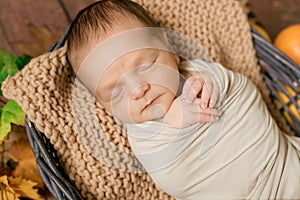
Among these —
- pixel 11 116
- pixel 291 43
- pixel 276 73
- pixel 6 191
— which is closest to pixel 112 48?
pixel 11 116

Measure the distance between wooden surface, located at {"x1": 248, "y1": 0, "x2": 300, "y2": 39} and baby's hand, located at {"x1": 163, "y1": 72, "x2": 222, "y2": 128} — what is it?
34.0 inches

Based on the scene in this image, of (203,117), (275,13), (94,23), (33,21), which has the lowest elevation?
(275,13)

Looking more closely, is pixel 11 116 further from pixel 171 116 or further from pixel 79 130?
pixel 171 116

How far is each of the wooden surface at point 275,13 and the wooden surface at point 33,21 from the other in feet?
2.29

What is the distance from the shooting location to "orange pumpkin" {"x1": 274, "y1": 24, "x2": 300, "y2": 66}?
4.94 feet

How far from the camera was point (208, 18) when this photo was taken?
1.35 metres

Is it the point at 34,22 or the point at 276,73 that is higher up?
the point at 34,22

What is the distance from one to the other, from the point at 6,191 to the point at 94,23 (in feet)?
1.52

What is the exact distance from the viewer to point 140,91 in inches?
41.2

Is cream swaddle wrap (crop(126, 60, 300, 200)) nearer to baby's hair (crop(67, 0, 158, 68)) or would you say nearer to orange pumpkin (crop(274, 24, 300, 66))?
baby's hair (crop(67, 0, 158, 68))

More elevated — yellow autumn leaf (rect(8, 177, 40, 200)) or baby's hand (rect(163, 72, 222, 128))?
baby's hand (rect(163, 72, 222, 128))

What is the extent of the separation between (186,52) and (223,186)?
0.39m

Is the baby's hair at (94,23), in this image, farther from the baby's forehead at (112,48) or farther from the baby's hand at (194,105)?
the baby's hand at (194,105)

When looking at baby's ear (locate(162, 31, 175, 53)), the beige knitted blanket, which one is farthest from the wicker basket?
baby's ear (locate(162, 31, 175, 53))
